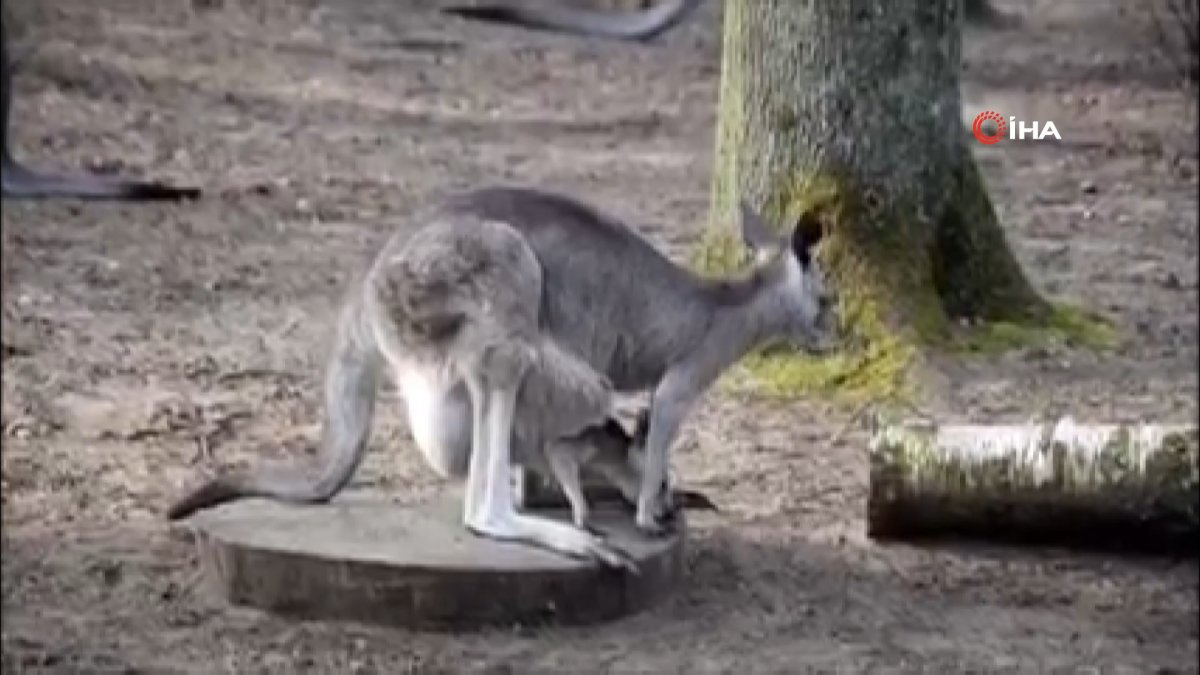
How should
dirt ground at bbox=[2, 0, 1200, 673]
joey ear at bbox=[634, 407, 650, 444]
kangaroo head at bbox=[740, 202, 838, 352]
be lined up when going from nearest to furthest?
1. dirt ground at bbox=[2, 0, 1200, 673]
2. joey ear at bbox=[634, 407, 650, 444]
3. kangaroo head at bbox=[740, 202, 838, 352]

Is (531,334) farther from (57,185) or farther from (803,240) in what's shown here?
(57,185)

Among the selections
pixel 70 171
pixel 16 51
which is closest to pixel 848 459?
pixel 70 171

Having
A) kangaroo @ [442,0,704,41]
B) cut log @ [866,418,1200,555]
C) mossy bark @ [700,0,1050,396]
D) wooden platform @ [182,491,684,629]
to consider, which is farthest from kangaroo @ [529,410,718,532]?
kangaroo @ [442,0,704,41]

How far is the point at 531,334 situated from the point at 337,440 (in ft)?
1.74

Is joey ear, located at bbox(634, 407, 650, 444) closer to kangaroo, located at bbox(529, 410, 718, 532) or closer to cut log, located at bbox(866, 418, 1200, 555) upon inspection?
kangaroo, located at bbox(529, 410, 718, 532)

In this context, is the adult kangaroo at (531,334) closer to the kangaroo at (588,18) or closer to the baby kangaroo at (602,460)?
the baby kangaroo at (602,460)

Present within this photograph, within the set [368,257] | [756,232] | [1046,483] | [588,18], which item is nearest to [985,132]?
[368,257]

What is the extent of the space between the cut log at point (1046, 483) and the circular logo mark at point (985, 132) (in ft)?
16.7

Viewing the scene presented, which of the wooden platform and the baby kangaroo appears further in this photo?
the baby kangaroo

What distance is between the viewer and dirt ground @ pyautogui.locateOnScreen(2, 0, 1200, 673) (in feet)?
17.7

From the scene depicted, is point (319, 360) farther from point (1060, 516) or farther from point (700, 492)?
point (1060, 516)

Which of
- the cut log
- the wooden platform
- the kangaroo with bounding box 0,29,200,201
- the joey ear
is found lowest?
the wooden platform

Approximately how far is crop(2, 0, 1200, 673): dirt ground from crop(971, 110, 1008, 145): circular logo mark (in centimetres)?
16

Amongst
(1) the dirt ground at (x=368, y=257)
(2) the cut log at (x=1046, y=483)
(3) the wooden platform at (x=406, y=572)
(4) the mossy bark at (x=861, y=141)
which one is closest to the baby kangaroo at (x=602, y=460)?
(3) the wooden platform at (x=406, y=572)
